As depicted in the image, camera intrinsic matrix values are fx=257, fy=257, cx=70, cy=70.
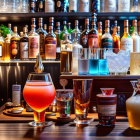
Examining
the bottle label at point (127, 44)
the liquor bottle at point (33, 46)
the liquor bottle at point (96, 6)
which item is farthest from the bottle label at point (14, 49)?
the bottle label at point (127, 44)

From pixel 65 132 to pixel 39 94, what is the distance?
233 millimetres

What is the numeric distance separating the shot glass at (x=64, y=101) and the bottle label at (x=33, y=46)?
2.15 ft

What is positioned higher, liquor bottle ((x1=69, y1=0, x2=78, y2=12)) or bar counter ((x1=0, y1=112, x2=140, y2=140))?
liquor bottle ((x1=69, y1=0, x2=78, y2=12))

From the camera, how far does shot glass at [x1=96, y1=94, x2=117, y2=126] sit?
1.30 m

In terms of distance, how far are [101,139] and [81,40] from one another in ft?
3.55

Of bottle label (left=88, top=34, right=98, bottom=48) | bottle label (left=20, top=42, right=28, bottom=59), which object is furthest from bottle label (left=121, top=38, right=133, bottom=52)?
bottle label (left=20, top=42, right=28, bottom=59)

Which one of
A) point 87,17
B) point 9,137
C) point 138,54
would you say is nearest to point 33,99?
point 9,137

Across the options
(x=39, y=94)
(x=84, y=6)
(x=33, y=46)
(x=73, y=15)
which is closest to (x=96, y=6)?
(x=84, y=6)

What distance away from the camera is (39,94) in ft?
4.25

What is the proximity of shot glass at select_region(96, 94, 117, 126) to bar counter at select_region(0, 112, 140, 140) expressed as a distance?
44 millimetres

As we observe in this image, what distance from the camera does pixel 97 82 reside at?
171 centimetres

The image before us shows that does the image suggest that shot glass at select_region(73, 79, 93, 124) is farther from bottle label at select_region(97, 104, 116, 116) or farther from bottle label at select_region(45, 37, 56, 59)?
bottle label at select_region(45, 37, 56, 59)

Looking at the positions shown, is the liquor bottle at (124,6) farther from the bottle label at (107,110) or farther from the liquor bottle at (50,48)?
the bottle label at (107,110)

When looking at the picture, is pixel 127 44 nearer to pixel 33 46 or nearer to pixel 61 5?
pixel 61 5
